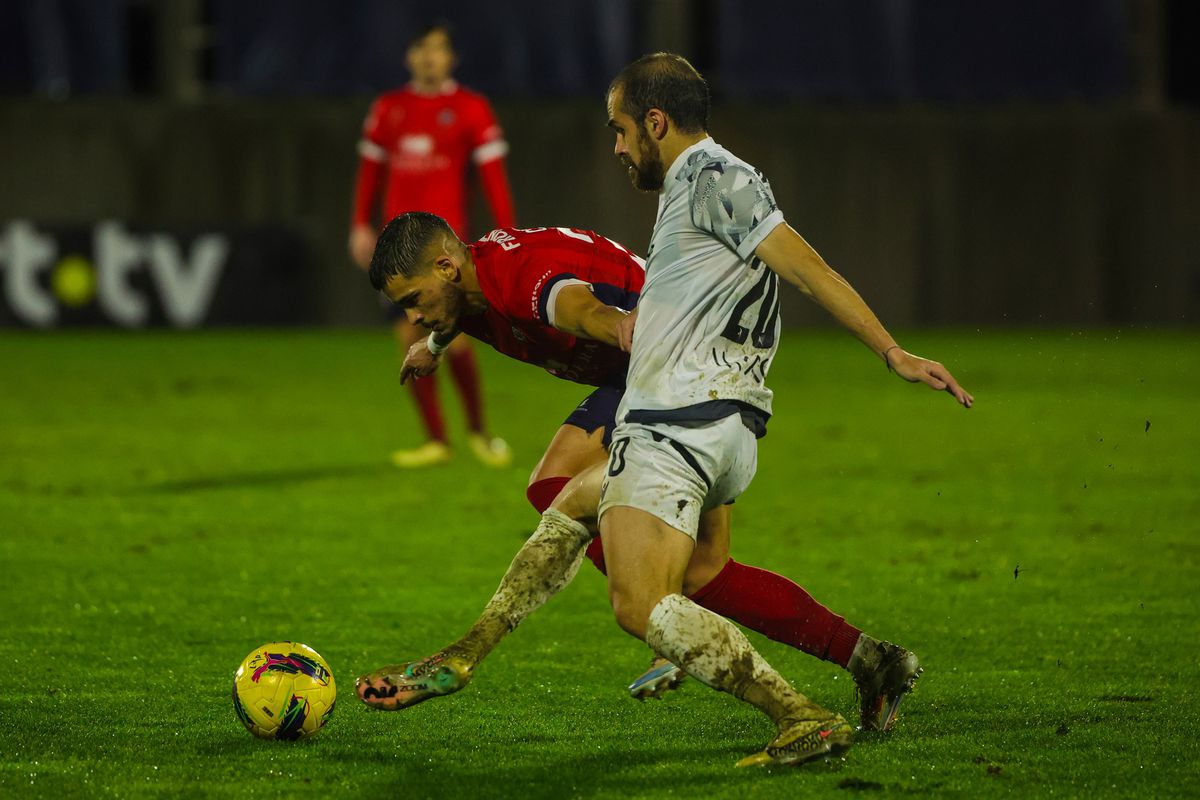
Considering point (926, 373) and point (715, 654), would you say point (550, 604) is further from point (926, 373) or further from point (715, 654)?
point (926, 373)

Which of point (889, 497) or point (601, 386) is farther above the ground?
point (601, 386)

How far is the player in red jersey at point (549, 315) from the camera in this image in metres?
4.24

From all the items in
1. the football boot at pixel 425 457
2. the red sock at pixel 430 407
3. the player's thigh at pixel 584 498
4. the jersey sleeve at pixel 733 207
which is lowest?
the football boot at pixel 425 457

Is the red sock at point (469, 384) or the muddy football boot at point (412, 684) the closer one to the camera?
the muddy football boot at point (412, 684)

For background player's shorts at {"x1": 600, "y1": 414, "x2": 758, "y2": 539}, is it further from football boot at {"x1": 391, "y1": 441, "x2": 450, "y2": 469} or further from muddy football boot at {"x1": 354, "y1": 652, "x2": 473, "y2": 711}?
football boot at {"x1": 391, "y1": 441, "x2": 450, "y2": 469}

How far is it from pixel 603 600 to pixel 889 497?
2620 millimetres

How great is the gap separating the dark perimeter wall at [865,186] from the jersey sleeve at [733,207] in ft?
44.0

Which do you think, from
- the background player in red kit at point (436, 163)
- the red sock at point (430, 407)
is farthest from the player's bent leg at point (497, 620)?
the background player in red kit at point (436, 163)

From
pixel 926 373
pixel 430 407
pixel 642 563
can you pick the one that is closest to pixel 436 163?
pixel 430 407

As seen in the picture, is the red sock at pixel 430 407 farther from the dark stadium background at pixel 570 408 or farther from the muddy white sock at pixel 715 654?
the muddy white sock at pixel 715 654

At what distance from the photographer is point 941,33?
18.4 meters

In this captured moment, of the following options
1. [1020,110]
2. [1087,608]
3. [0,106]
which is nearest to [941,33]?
[1020,110]

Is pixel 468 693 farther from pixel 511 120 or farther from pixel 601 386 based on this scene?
pixel 511 120

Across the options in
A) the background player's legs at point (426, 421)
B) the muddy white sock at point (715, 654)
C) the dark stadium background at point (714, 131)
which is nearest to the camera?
the muddy white sock at point (715, 654)
